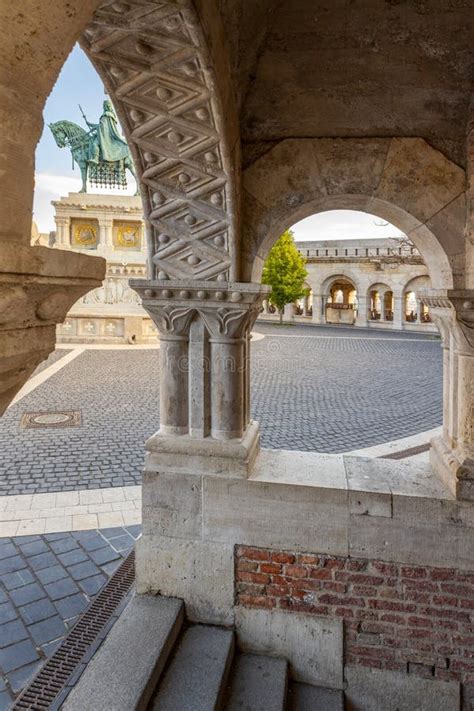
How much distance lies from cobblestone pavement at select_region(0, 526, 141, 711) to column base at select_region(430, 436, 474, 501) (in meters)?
2.56

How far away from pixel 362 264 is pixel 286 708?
2990 centimetres

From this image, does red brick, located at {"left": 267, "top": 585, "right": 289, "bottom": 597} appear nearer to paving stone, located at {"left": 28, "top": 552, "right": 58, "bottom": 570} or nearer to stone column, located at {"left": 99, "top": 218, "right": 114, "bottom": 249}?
paving stone, located at {"left": 28, "top": 552, "right": 58, "bottom": 570}

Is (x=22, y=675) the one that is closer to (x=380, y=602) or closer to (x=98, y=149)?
(x=380, y=602)

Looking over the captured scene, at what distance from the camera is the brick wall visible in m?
2.69

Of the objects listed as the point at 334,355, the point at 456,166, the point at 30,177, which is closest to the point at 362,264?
the point at 334,355

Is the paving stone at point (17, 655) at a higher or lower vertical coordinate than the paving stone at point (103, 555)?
lower

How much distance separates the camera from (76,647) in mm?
2854

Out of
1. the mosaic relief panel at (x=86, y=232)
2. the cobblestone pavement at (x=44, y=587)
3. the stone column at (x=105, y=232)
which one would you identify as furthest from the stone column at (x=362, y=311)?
the cobblestone pavement at (x=44, y=587)

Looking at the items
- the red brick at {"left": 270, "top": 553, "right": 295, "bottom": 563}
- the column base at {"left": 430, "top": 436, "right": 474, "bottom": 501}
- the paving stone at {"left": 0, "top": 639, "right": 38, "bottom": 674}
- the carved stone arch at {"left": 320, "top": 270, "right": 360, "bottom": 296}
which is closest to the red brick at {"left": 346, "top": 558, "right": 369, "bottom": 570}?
the red brick at {"left": 270, "top": 553, "right": 295, "bottom": 563}

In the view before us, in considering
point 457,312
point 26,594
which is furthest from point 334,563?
point 26,594

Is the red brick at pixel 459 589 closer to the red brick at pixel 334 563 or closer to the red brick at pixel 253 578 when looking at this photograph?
the red brick at pixel 334 563

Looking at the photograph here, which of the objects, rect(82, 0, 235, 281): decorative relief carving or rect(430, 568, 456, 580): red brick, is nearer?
rect(82, 0, 235, 281): decorative relief carving

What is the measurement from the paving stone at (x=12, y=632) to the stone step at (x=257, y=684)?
4.52 feet

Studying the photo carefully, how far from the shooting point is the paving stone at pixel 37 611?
311 centimetres
